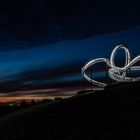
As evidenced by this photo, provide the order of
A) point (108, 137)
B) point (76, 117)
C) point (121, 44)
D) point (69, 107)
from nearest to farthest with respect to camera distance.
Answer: point (108, 137) → point (76, 117) → point (69, 107) → point (121, 44)

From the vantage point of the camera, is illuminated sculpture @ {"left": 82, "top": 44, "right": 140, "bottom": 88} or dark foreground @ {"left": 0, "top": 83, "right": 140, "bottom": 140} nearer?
dark foreground @ {"left": 0, "top": 83, "right": 140, "bottom": 140}

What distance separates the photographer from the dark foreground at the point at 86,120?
141 ft

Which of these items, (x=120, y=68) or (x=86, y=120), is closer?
(x=86, y=120)

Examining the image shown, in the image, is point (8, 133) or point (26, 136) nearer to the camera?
point (26, 136)

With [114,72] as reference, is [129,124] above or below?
below

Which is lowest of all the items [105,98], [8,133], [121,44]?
[8,133]

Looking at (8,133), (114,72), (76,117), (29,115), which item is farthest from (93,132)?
(114,72)

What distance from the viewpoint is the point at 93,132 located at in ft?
144

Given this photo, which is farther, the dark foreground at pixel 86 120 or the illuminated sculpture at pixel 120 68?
the illuminated sculpture at pixel 120 68

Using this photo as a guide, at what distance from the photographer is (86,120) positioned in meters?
50.6

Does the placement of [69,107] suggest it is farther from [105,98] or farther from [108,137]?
[108,137]

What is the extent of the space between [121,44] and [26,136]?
60.0 meters

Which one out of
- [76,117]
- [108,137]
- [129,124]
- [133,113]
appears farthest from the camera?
[76,117]

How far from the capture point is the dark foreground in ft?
141
